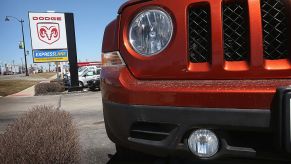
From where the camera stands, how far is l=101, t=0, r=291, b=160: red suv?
1521 mm

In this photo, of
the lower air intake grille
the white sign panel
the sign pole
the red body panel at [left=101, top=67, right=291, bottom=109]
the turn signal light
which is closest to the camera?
the red body panel at [left=101, top=67, right=291, bottom=109]

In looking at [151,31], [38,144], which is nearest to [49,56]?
[38,144]

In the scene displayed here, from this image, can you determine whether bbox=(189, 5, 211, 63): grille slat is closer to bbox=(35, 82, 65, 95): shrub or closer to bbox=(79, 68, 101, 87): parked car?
bbox=(35, 82, 65, 95): shrub

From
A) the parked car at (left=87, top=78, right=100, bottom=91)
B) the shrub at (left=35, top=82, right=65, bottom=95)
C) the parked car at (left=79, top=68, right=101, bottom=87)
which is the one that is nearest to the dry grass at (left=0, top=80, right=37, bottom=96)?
the shrub at (left=35, top=82, right=65, bottom=95)

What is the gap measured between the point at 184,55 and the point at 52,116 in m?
3.04

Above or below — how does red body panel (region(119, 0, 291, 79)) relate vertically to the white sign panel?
below

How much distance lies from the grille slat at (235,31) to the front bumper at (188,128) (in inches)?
11.8

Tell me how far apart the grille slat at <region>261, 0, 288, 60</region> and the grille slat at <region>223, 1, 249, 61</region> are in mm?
90

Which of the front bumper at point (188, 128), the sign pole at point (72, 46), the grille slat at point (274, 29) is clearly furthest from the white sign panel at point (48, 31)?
the grille slat at point (274, 29)

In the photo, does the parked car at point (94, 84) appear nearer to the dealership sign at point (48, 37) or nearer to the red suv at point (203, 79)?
the dealership sign at point (48, 37)

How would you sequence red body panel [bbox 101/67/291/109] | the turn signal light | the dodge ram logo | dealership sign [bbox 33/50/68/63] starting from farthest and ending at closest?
dealership sign [bbox 33/50/68/63] < the dodge ram logo < the turn signal light < red body panel [bbox 101/67/291/109]

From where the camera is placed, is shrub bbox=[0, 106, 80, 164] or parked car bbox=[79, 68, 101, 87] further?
parked car bbox=[79, 68, 101, 87]

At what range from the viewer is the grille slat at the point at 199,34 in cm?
173

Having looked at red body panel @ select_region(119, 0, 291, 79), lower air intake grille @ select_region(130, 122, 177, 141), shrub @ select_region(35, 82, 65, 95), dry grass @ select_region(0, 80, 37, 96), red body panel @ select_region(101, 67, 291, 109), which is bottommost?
dry grass @ select_region(0, 80, 37, 96)
